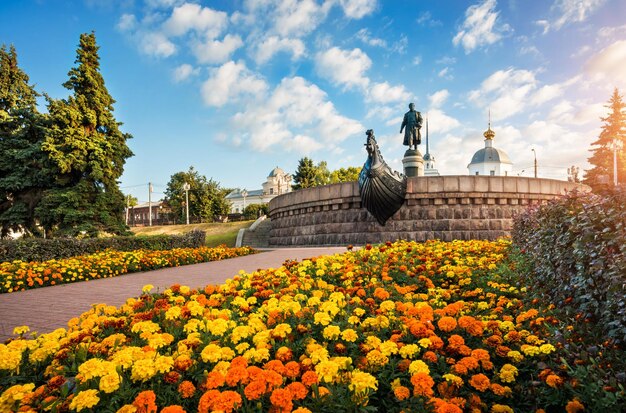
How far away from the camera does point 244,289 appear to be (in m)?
4.43

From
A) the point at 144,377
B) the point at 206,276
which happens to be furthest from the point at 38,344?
the point at 206,276

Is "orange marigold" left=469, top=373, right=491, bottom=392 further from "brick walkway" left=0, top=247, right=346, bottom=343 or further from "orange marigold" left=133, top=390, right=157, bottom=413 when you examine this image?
"brick walkway" left=0, top=247, right=346, bottom=343

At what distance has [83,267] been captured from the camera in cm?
885

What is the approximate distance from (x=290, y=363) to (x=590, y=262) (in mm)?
2156

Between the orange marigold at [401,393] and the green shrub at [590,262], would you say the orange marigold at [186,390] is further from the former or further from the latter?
the green shrub at [590,262]

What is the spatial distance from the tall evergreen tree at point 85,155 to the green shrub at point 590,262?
805 inches

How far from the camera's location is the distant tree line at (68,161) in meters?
19.5

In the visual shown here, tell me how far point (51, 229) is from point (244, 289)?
67.2 ft

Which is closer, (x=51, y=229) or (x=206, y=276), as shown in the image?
(x=206, y=276)

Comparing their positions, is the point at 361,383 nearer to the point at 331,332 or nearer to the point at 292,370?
the point at 292,370

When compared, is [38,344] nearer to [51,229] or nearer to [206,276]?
[206,276]

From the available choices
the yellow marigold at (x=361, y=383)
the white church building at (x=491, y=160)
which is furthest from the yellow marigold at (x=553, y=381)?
the white church building at (x=491, y=160)

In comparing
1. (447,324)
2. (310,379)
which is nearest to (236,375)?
(310,379)

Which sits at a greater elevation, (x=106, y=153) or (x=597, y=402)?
(x=106, y=153)
